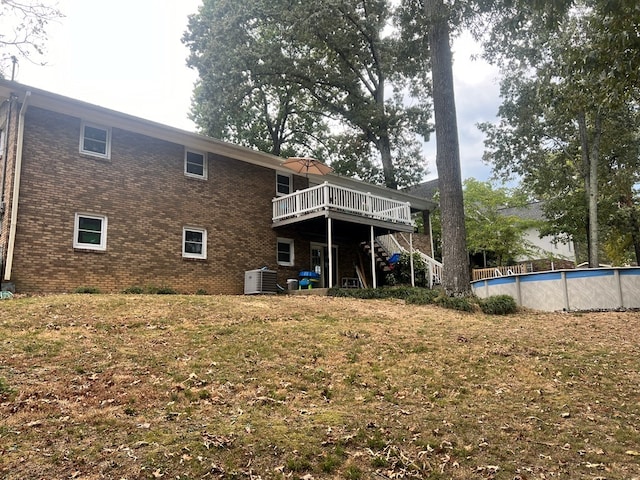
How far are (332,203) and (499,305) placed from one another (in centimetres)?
668

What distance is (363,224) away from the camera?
17.5 m

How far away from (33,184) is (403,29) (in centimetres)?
1276

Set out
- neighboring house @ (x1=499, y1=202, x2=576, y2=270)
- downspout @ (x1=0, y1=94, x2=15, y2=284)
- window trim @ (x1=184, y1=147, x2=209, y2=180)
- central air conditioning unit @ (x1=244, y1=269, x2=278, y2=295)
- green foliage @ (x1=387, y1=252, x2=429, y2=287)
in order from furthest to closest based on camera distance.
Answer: neighboring house @ (x1=499, y1=202, x2=576, y2=270) → green foliage @ (x1=387, y1=252, x2=429, y2=287) → window trim @ (x1=184, y1=147, x2=209, y2=180) → central air conditioning unit @ (x1=244, y1=269, x2=278, y2=295) → downspout @ (x1=0, y1=94, x2=15, y2=284)

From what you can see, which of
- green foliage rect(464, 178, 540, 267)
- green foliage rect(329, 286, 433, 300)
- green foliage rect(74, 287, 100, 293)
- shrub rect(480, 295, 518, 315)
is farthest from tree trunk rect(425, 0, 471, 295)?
green foliage rect(464, 178, 540, 267)

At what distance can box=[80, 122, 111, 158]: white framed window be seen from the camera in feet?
43.1

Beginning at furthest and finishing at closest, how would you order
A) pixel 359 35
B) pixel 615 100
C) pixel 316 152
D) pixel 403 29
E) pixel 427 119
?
pixel 316 152 → pixel 427 119 → pixel 359 35 → pixel 403 29 → pixel 615 100

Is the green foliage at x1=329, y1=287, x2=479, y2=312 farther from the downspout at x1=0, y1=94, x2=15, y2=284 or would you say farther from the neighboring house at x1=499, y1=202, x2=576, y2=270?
the neighboring house at x1=499, y1=202, x2=576, y2=270

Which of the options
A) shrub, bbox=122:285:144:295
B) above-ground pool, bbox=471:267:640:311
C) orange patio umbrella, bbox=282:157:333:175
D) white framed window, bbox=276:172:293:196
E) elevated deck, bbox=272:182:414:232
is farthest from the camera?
white framed window, bbox=276:172:293:196

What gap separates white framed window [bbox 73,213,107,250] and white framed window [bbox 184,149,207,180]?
130 inches

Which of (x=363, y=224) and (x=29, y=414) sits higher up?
(x=363, y=224)

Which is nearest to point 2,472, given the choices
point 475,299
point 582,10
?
point 475,299

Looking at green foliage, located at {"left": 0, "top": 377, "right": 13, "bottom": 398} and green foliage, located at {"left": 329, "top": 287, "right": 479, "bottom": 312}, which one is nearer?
green foliage, located at {"left": 0, "top": 377, "right": 13, "bottom": 398}

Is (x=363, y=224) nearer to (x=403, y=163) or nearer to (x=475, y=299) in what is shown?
(x=475, y=299)

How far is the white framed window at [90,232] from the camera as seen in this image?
41.2ft
